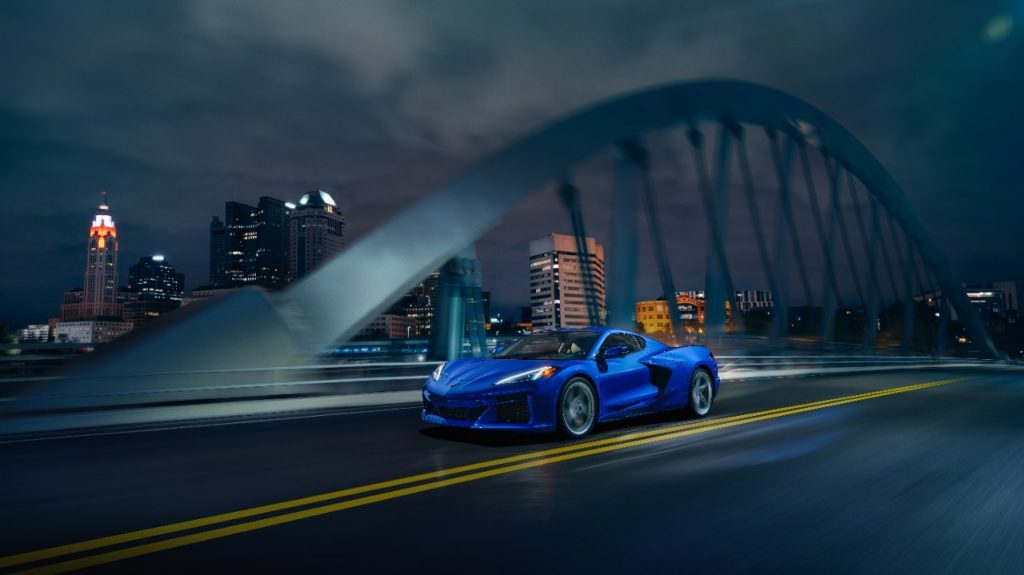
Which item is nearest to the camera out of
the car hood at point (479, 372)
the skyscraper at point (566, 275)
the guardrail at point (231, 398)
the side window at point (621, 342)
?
the car hood at point (479, 372)

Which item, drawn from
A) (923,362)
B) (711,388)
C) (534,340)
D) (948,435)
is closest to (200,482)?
(534,340)

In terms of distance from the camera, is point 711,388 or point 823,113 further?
point 823,113

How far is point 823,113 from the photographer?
107 feet

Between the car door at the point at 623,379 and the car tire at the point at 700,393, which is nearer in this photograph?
the car door at the point at 623,379

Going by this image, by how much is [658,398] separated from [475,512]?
4824 mm

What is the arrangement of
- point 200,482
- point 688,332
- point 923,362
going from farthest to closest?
1. point 923,362
2. point 688,332
3. point 200,482

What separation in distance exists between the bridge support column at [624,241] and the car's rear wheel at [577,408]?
974cm

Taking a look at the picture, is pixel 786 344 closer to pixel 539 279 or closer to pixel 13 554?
pixel 539 279

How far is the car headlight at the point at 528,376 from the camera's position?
7.03 meters

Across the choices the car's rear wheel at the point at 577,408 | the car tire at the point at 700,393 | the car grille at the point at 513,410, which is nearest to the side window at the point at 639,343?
the car tire at the point at 700,393

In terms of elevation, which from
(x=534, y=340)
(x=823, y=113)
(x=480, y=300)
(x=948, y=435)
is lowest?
(x=948, y=435)

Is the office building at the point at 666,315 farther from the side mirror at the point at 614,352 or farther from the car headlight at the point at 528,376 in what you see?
the car headlight at the point at 528,376

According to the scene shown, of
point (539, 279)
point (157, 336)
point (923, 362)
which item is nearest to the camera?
point (157, 336)

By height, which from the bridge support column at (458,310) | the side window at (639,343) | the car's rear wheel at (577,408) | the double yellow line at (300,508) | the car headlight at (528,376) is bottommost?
the double yellow line at (300,508)
